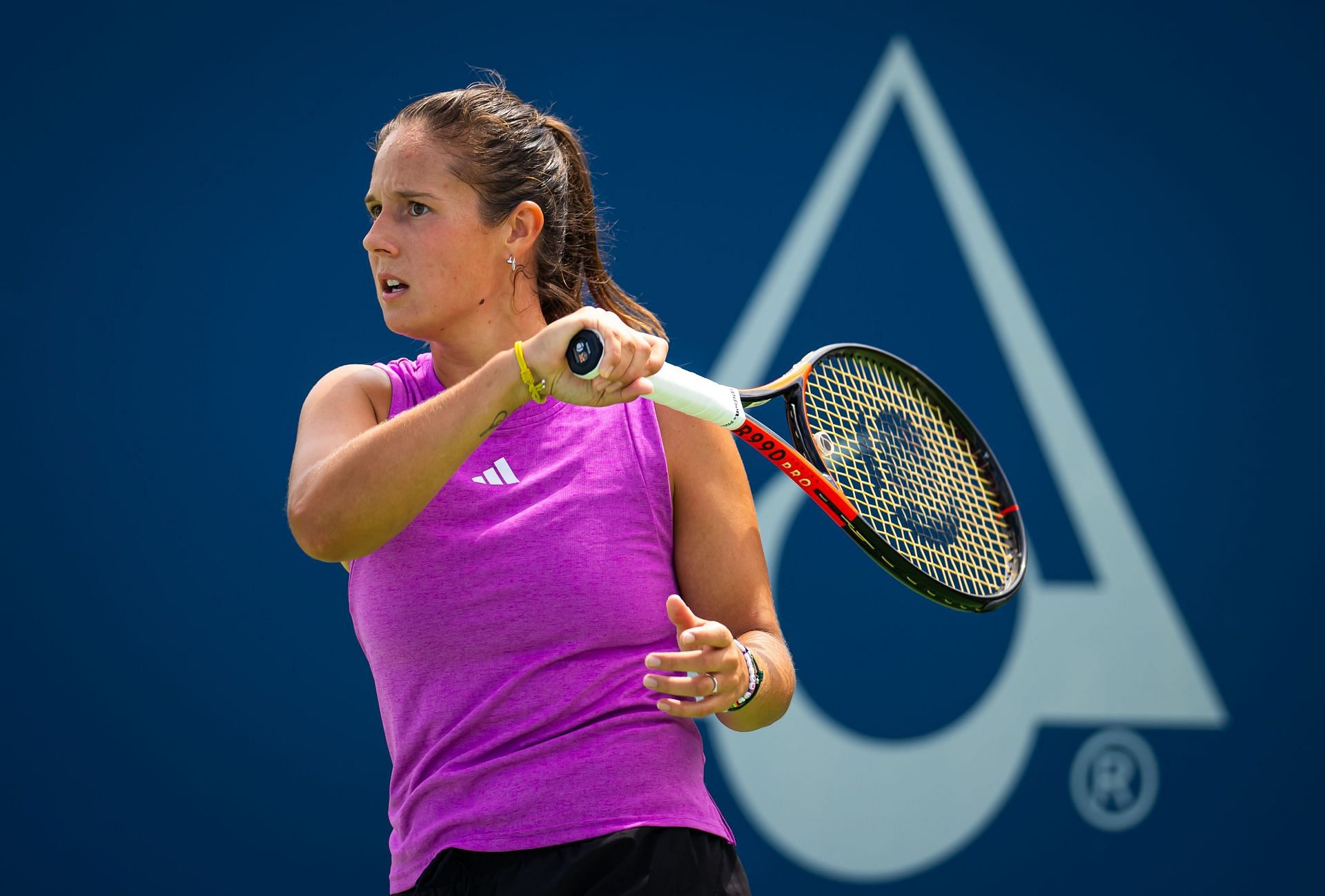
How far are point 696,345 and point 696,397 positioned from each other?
5.39ft

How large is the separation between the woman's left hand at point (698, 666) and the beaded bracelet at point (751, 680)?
0.07m

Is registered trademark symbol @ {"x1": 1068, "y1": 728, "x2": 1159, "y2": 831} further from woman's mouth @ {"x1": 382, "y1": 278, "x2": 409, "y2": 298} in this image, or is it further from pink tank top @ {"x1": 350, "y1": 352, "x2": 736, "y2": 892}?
woman's mouth @ {"x1": 382, "y1": 278, "x2": 409, "y2": 298}

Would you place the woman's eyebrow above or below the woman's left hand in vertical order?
above

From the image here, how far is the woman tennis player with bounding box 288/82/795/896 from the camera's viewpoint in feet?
4.47

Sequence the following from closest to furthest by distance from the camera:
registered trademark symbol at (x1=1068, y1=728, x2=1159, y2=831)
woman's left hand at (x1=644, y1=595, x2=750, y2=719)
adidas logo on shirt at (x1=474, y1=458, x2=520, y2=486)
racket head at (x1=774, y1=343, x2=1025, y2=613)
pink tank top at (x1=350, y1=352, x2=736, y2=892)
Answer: woman's left hand at (x1=644, y1=595, x2=750, y2=719) < pink tank top at (x1=350, y1=352, x2=736, y2=892) < adidas logo on shirt at (x1=474, y1=458, x2=520, y2=486) < racket head at (x1=774, y1=343, x2=1025, y2=613) < registered trademark symbol at (x1=1068, y1=728, x2=1159, y2=831)

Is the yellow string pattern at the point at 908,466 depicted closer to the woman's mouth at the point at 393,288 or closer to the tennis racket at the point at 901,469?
the tennis racket at the point at 901,469

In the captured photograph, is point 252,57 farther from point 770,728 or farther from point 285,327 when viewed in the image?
point 770,728

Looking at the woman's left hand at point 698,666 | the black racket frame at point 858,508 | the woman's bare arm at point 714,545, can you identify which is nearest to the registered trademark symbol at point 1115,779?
the black racket frame at point 858,508

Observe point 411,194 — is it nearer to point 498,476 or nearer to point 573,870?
point 498,476

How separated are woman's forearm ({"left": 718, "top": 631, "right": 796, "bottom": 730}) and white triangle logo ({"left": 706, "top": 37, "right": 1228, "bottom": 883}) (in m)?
1.52

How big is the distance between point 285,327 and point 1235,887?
262cm

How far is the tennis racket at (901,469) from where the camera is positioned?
5.57ft

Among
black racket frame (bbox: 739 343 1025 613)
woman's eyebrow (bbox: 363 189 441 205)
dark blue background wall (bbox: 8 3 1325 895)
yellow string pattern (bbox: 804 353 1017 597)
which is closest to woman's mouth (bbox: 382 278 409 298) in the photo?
woman's eyebrow (bbox: 363 189 441 205)

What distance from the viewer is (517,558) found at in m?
1.46
